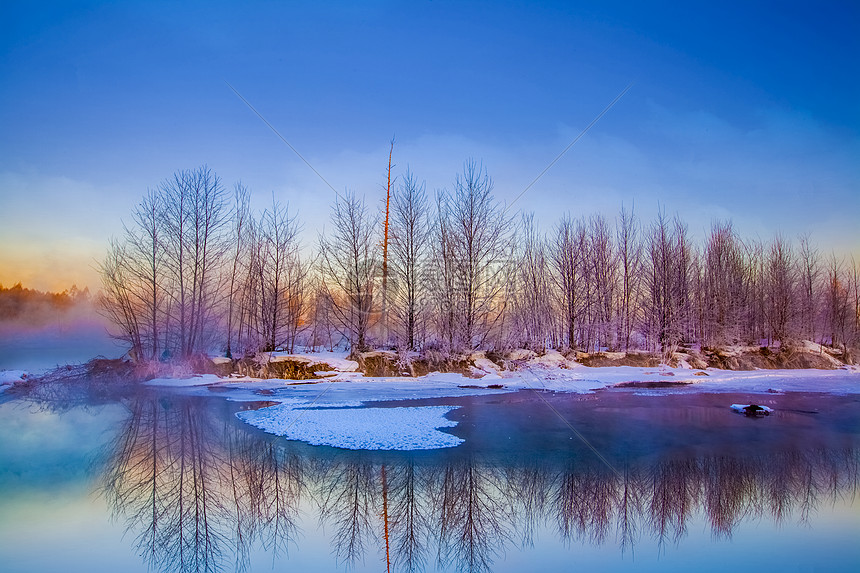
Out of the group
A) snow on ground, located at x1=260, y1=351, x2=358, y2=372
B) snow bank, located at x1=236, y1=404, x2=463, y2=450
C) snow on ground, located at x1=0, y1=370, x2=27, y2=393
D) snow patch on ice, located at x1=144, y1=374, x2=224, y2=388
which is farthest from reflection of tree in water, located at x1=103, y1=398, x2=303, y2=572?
snow on ground, located at x1=260, y1=351, x2=358, y2=372

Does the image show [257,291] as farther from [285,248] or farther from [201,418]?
[201,418]

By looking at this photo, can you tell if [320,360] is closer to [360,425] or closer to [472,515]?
[360,425]

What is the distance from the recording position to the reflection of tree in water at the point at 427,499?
575 cm

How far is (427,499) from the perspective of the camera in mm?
6922

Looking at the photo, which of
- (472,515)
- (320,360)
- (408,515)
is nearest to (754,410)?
(472,515)

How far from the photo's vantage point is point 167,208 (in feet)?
76.1

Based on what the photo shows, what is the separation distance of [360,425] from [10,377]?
49.4 ft

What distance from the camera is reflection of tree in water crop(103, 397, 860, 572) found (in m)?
5.75

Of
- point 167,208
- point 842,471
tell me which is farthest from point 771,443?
point 167,208

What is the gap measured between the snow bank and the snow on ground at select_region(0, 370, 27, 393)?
1053 centimetres

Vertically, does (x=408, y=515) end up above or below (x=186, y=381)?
below

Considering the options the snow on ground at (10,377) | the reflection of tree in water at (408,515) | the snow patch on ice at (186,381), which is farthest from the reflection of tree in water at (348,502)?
the snow on ground at (10,377)

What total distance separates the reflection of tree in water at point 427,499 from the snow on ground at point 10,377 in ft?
38.2

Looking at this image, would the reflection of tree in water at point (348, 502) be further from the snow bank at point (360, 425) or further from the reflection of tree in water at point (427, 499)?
the snow bank at point (360, 425)
